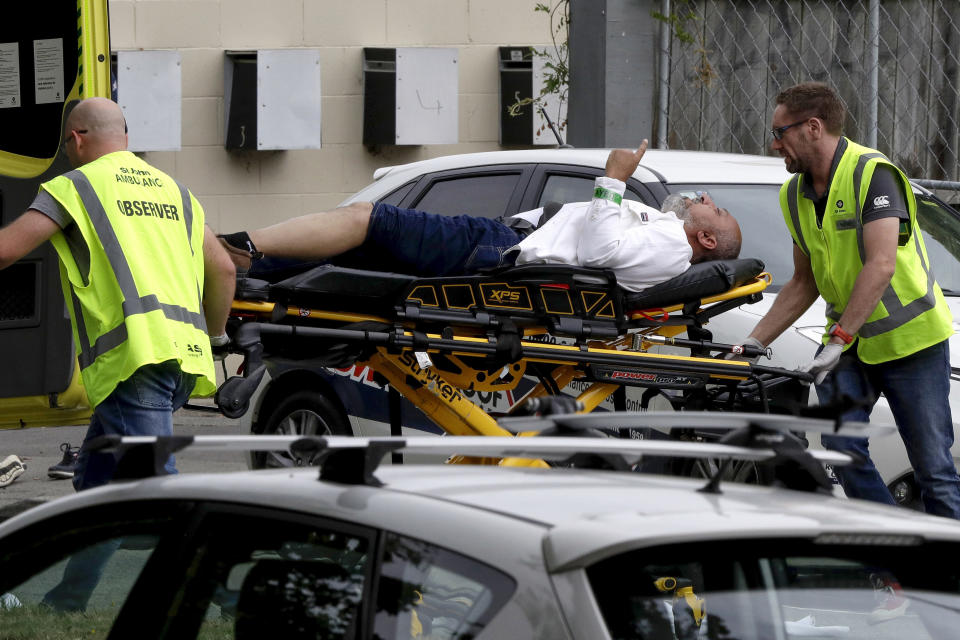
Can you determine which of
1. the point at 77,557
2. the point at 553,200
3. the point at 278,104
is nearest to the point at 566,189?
the point at 553,200

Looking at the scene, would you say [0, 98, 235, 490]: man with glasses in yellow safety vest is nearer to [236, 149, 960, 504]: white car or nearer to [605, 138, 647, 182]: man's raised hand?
[236, 149, 960, 504]: white car

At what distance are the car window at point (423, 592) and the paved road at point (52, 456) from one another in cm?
431

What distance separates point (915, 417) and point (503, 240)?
174cm

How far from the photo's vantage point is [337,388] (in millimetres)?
7105

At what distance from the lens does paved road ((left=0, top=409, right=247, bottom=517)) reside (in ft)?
25.0

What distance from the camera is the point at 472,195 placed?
23.4 feet

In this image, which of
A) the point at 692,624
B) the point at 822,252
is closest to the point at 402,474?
the point at 692,624

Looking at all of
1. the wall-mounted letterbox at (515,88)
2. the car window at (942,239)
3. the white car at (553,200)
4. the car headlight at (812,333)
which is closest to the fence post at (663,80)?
the white car at (553,200)

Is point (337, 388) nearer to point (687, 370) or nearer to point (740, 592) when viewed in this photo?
point (687, 370)

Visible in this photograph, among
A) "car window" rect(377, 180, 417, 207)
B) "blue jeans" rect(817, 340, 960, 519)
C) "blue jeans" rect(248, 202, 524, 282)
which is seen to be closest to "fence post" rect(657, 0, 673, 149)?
"car window" rect(377, 180, 417, 207)

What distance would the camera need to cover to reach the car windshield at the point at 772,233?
6367 mm

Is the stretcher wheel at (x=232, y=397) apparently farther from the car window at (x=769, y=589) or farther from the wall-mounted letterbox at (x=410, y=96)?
the wall-mounted letterbox at (x=410, y=96)

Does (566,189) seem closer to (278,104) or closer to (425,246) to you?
(425,246)

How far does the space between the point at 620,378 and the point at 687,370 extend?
25cm
